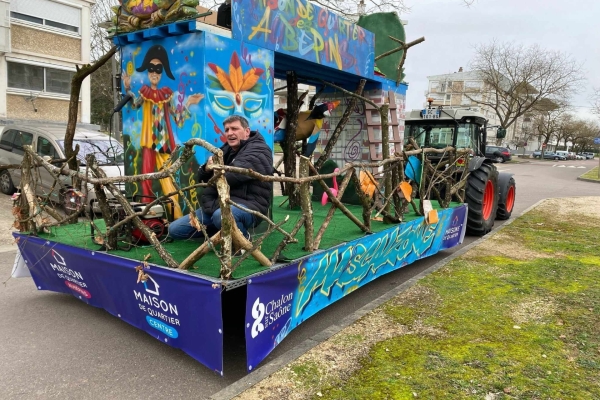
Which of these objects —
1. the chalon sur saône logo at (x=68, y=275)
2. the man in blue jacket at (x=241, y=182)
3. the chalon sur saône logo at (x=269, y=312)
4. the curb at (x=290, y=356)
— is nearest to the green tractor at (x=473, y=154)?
the curb at (x=290, y=356)

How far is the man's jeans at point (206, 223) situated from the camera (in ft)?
11.8

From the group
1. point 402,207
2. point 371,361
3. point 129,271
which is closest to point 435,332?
point 371,361

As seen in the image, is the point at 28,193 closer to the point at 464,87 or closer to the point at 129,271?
the point at 129,271

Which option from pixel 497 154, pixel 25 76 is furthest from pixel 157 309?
pixel 497 154

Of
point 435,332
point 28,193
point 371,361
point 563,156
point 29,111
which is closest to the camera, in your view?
point 371,361

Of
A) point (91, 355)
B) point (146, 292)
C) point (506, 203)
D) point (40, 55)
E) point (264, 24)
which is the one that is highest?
point (40, 55)

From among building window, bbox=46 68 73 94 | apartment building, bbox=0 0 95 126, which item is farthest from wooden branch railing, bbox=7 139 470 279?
building window, bbox=46 68 73 94

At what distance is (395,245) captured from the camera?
503 centimetres

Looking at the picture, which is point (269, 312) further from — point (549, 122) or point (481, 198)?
point (549, 122)

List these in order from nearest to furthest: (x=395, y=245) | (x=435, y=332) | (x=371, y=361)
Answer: (x=371, y=361)
(x=435, y=332)
(x=395, y=245)

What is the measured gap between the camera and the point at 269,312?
3.15m

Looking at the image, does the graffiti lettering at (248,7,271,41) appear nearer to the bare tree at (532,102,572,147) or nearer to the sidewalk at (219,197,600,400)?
the sidewalk at (219,197,600,400)

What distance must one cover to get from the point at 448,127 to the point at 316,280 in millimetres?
6673

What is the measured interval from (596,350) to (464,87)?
67930mm
